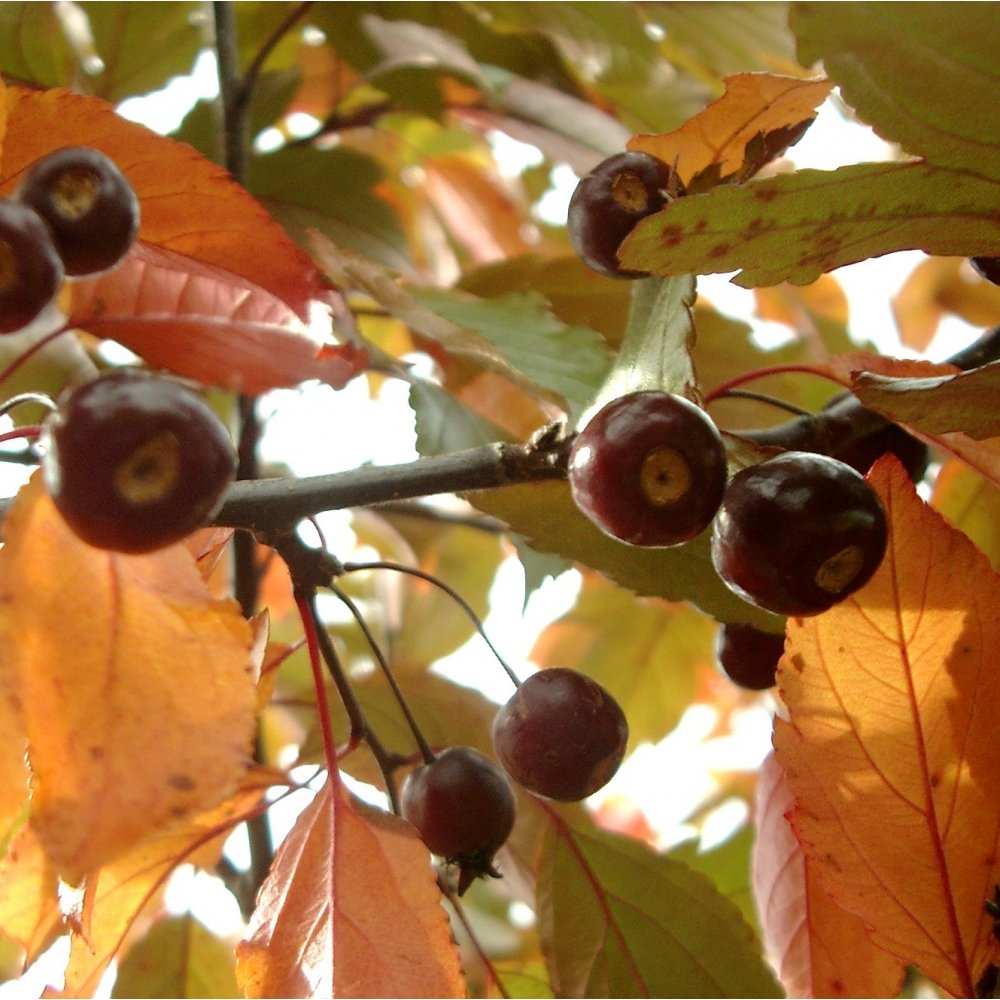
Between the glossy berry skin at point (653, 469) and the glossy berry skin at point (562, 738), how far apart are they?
0.68 ft

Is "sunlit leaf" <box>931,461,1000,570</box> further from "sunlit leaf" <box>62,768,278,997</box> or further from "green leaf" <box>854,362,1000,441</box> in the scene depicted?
"sunlit leaf" <box>62,768,278,997</box>

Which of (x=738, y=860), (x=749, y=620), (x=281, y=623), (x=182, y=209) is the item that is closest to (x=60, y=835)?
(x=182, y=209)

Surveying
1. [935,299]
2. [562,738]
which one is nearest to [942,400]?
[562,738]

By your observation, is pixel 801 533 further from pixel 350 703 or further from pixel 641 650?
pixel 641 650

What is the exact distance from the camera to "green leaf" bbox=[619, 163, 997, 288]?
0.60m

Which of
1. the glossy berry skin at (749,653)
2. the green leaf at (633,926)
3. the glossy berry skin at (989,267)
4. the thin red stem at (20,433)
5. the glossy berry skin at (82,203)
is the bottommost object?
the green leaf at (633,926)

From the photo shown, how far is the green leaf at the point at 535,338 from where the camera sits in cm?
90

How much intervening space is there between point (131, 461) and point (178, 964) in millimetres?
828

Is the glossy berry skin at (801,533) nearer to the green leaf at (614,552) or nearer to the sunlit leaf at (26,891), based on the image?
the green leaf at (614,552)

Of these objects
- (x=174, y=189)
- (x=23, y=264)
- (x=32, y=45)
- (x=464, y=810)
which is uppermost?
(x=32, y=45)

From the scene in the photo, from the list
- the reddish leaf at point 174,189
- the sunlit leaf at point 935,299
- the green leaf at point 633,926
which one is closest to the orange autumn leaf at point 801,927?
the green leaf at point 633,926

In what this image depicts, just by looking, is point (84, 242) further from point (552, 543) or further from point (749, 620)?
point (749, 620)

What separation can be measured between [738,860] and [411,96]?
99 cm

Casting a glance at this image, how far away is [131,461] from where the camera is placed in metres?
0.50
